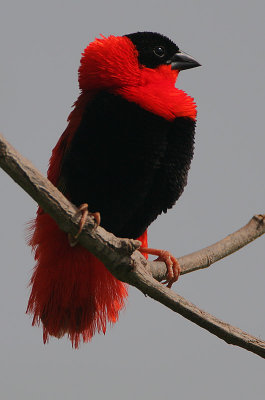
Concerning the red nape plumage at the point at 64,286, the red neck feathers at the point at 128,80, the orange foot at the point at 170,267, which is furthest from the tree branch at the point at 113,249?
the red neck feathers at the point at 128,80

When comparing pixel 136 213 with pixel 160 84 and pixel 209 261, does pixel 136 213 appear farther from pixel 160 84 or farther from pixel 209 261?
pixel 160 84

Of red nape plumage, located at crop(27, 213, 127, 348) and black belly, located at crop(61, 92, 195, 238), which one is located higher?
black belly, located at crop(61, 92, 195, 238)

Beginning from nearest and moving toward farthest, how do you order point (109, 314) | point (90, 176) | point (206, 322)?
point (206, 322) → point (90, 176) → point (109, 314)

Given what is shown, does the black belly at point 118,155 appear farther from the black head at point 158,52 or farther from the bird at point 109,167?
the black head at point 158,52

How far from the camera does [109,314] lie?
4062 millimetres

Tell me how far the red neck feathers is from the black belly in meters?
0.05

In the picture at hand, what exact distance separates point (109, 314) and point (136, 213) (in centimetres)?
68

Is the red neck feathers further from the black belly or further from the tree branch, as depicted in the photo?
the tree branch

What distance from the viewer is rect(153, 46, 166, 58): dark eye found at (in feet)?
13.4

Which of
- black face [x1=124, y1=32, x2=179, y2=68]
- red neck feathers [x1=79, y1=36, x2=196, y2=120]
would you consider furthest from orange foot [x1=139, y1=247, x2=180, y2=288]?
black face [x1=124, y1=32, x2=179, y2=68]

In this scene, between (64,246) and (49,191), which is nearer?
(49,191)

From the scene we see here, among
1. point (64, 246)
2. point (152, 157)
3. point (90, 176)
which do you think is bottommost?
point (64, 246)

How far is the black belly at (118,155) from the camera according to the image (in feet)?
11.6

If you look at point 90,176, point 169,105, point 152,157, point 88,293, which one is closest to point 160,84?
point 169,105
